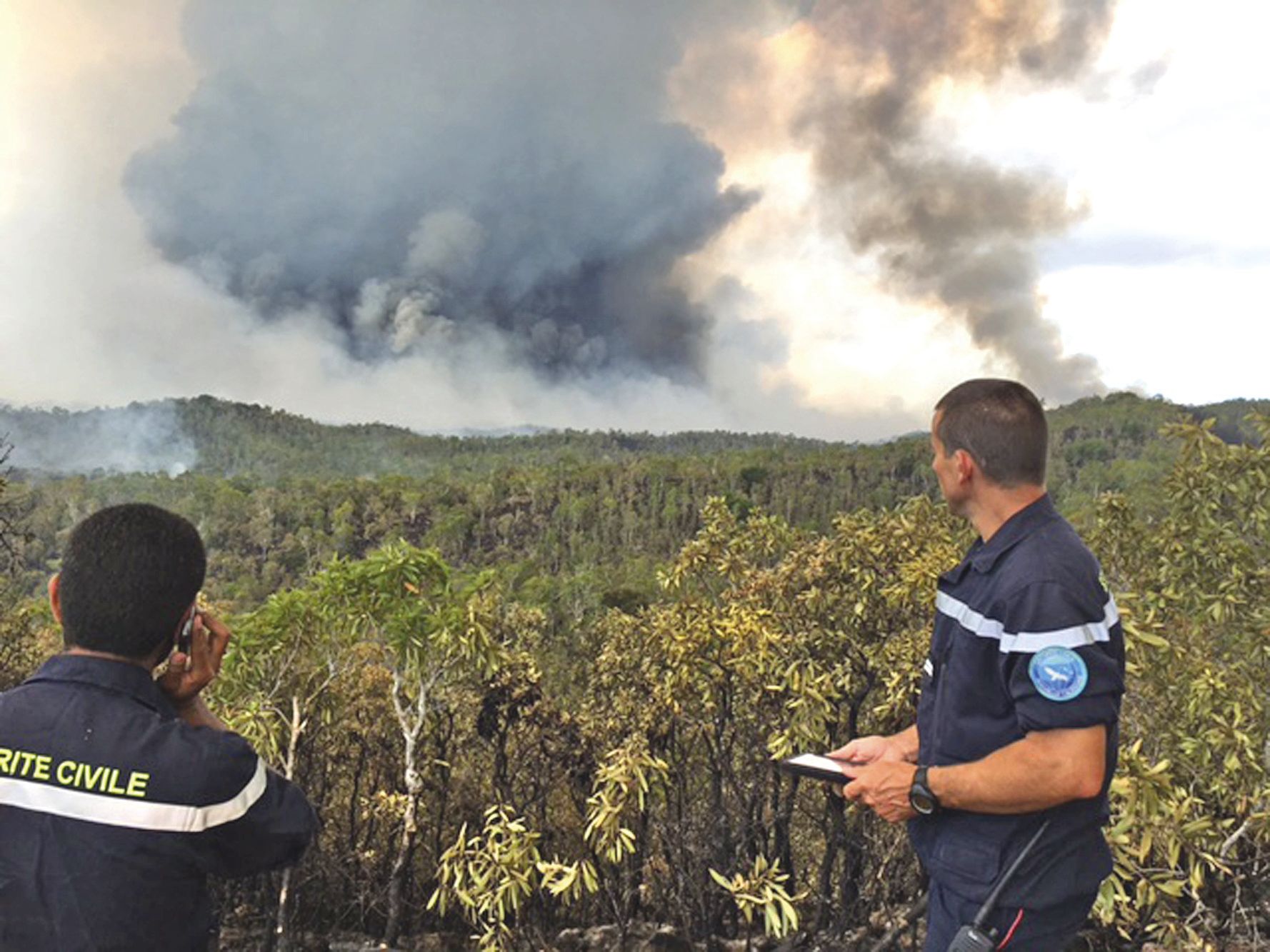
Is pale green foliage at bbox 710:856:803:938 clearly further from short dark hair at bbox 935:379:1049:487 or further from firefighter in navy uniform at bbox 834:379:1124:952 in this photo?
short dark hair at bbox 935:379:1049:487

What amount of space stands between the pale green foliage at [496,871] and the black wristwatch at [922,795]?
212cm

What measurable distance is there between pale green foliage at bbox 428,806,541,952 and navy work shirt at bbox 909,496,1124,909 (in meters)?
→ 2.04

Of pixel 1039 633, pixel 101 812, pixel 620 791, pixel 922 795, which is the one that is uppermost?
pixel 1039 633

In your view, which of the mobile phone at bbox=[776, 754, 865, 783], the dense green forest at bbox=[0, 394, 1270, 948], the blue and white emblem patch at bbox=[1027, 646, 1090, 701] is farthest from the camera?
the dense green forest at bbox=[0, 394, 1270, 948]

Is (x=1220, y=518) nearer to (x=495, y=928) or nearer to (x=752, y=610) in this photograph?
(x=752, y=610)

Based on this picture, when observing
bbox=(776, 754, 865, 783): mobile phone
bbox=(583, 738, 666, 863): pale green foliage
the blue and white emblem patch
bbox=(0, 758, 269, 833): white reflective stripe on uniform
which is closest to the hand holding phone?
bbox=(0, 758, 269, 833): white reflective stripe on uniform

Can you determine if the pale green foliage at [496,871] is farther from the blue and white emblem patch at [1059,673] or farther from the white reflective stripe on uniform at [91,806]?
the blue and white emblem patch at [1059,673]

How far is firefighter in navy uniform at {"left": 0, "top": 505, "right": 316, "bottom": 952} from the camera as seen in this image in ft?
4.92

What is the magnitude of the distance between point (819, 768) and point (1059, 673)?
69 cm

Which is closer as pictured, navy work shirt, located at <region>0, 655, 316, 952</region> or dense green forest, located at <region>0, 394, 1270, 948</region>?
navy work shirt, located at <region>0, 655, 316, 952</region>

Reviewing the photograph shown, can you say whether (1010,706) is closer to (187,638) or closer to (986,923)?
(986,923)

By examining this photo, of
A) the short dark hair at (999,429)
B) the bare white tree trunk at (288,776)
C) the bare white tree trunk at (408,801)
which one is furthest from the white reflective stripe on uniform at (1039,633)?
the bare white tree trunk at (288,776)

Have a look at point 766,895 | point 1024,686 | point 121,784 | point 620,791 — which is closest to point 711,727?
point 620,791

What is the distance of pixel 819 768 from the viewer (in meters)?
2.20
